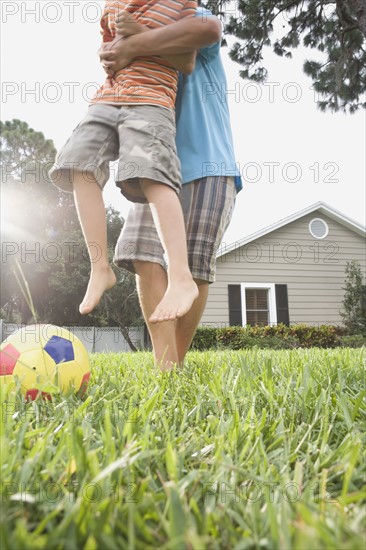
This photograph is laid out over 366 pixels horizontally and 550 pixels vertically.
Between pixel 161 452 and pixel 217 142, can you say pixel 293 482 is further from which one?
pixel 217 142

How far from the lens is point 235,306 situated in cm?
1193

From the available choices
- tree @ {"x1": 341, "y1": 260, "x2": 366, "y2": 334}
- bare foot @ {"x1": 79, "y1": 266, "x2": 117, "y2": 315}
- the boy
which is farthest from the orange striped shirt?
tree @ {"x1": 341, "y1": 260, "x2": 366, "y2": 334}

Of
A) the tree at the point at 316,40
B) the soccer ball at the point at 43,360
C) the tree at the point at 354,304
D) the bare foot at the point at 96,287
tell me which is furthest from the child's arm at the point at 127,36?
the tree at the point at 354,304

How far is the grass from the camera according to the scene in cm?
53

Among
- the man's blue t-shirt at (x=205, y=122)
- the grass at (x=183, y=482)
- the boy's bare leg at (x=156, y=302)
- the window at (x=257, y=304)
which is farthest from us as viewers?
the window at (x=257, y=304)

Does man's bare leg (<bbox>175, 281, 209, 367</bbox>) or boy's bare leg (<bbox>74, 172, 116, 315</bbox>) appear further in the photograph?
man's bare leg (<bbox>175, 281, 209, 367</bbox>)

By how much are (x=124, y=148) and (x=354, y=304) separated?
11.4 meters

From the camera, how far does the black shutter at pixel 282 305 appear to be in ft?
39.8

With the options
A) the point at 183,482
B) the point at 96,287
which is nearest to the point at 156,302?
the point at 96,287

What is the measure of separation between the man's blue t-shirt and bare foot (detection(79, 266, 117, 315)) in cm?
71

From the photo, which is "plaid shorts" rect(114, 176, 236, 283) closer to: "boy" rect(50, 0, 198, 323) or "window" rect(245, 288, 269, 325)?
"boy" rect(50, 0, 198, 323)

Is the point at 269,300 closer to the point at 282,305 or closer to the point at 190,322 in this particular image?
the point at 282,305

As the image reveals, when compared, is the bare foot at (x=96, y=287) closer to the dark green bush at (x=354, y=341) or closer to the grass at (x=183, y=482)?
the grass at (x=183, y=482)

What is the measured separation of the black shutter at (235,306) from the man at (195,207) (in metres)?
9.24
